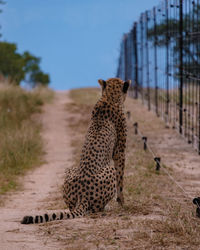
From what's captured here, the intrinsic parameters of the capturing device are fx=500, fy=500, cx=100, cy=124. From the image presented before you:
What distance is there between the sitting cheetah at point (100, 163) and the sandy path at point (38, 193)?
319 millimetres

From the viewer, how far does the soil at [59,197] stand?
454 centimetres

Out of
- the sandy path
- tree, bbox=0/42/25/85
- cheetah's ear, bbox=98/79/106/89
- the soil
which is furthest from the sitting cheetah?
tree, bbox=0/42/25/85

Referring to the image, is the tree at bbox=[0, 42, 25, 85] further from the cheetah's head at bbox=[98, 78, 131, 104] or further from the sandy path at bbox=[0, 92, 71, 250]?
the cheetah's head at bbox=[98, 78, 131, 104]

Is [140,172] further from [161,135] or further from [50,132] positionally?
[50,132]

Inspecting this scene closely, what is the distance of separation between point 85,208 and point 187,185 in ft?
9.66

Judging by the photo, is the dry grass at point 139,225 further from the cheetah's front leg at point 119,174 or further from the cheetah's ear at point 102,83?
the cheetah's ear at point 102,83

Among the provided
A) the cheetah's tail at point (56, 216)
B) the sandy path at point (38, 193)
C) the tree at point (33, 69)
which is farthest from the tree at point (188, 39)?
the tree at point (33, 69)

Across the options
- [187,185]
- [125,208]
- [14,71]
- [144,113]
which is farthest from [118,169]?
[14,71]

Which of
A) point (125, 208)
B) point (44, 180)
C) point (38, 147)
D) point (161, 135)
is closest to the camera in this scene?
point (125, 208)

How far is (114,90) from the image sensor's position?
6234 mm

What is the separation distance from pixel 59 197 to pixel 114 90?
1.98m

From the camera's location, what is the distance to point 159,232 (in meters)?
4.65

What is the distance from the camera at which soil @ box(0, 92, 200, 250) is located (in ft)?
14.9

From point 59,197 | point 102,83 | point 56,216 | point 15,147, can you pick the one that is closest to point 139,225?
point 56,216
